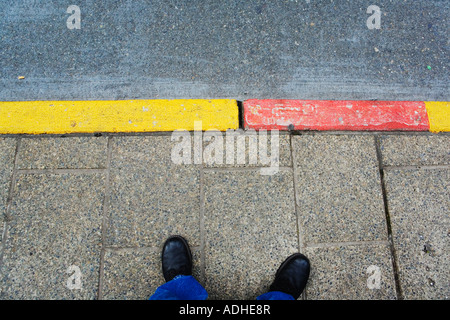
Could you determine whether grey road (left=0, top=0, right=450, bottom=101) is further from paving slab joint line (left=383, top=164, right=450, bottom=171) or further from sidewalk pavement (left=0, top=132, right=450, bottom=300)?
paving slab joint line (left=383, top=164, right=450, bottom=171)

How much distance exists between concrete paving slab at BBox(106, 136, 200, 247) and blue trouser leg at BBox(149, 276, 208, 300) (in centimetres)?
26

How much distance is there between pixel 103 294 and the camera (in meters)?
1.91

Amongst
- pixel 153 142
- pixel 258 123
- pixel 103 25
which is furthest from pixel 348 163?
pixel 103 25

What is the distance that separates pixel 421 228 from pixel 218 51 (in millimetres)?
2093

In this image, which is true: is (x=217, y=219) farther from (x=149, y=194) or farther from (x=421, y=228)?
(x=421, y=228)

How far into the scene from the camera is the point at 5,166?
2070 millimetres

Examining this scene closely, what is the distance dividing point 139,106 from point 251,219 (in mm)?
1215

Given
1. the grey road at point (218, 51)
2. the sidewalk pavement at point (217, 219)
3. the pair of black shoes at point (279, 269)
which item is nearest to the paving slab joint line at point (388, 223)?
the sidewalk pavement at point (217, 219)

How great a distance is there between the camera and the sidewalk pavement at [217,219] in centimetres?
195

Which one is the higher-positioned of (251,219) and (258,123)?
(258,123)

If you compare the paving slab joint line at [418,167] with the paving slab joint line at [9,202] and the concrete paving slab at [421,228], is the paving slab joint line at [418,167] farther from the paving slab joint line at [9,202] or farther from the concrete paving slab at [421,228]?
the paving slab joint line at [9,202]
